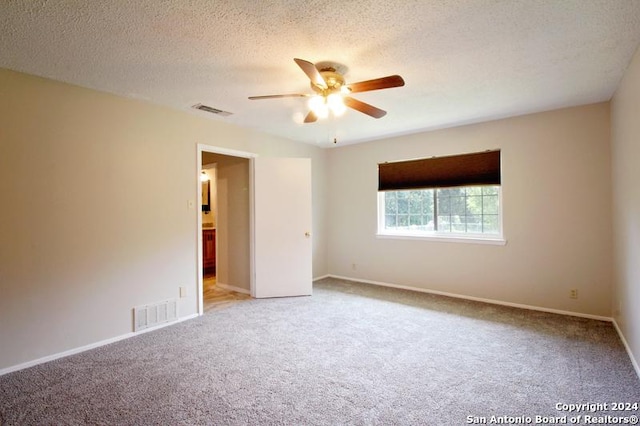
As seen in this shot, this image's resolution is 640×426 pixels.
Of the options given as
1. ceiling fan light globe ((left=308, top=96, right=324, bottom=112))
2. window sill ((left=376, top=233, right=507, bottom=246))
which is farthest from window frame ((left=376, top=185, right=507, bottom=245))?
ceiling fan light globe ((left=308, top=96, right=324, bottom=112))

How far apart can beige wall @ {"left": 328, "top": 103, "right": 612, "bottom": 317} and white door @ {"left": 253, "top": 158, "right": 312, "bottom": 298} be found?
1438 mm

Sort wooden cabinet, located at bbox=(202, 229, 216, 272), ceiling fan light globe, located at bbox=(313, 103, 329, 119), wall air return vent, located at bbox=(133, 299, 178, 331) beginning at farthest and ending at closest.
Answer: wooden cabinet, located at bbox=(202, 229, 216, 272) < wall air return vent, located at bbox=(133, 299, 178, 331) < ceiling fan light globe, located at bbox=(313, 103, 329, 119)

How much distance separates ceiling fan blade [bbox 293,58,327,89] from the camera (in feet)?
6.46

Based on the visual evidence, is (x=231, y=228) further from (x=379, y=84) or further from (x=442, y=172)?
(x=379, y=84)

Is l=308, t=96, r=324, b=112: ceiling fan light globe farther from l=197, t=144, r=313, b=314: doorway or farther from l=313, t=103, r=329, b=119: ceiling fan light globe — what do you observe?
l=197, t=144, r=313, b=314: doorway

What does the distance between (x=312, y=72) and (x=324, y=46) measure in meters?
0.26

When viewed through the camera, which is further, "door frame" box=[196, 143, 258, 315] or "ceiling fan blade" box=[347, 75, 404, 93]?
"door frame" box=[196, 143, 258, 315]

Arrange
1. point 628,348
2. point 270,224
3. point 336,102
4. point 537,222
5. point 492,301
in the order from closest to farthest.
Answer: point 336,102
point 628,348
point 537,222
point 492,301
point 270,224

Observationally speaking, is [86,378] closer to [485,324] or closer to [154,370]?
[154,370]

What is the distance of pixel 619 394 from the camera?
2125 millimetres

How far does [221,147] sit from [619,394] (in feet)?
14.1

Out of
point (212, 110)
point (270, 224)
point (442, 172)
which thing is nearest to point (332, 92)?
point (212, 110)

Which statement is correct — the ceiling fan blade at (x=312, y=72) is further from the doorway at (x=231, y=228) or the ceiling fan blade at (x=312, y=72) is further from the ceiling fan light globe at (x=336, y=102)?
the doorway at (x=231, y=228)

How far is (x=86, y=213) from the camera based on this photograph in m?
2.93
